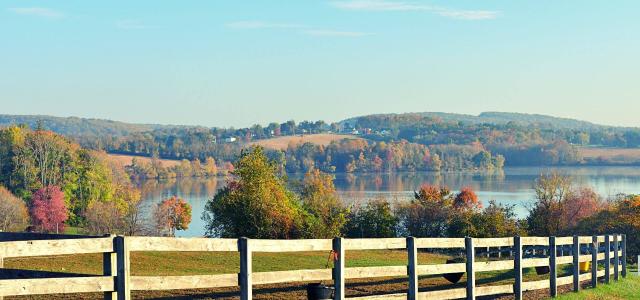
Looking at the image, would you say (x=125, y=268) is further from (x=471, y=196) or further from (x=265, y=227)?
(x=471, y=196)

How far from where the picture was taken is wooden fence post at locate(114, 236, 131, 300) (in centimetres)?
1155

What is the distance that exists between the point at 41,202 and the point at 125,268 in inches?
4741

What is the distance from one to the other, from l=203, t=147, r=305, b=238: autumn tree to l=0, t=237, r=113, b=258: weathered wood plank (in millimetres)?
54837

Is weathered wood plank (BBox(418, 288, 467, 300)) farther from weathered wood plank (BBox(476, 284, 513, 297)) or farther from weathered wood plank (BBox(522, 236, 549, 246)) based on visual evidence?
weathered wood plank (BBox(522, 236, 549, 246))

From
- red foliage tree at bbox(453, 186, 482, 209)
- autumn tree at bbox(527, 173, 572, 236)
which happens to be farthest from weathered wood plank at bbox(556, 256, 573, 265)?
red foliage tree at bbox(453, 186, 482, 209)

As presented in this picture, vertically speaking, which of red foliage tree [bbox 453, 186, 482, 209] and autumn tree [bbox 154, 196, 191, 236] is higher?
red foliage tree [bbox 453, 186, 482, 209]

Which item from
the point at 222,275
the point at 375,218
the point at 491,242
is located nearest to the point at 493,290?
the point at 491,242

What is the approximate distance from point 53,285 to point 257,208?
56605mm

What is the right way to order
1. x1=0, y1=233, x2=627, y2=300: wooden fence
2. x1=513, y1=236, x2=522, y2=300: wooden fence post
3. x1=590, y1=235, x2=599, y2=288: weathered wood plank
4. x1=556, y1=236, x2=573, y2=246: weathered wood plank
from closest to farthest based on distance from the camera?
x1=0, y1=233, x2=627, y2=300: wooden fence < x1=513, y1=236, x2=522, y2=300: wooden fence post < x1=556, y1=236, x2=573, y2=246: weathered wood plank < x1=590, y1=235, x2=599, y2=288: weathered wood plank

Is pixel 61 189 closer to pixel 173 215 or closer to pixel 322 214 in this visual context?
pixel 173 215

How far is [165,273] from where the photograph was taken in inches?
A: 982

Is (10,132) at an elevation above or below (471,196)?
above

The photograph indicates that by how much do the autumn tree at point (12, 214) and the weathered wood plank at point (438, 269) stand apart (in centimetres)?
9028

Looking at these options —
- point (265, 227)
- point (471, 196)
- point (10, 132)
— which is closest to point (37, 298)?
point (265, 227)
